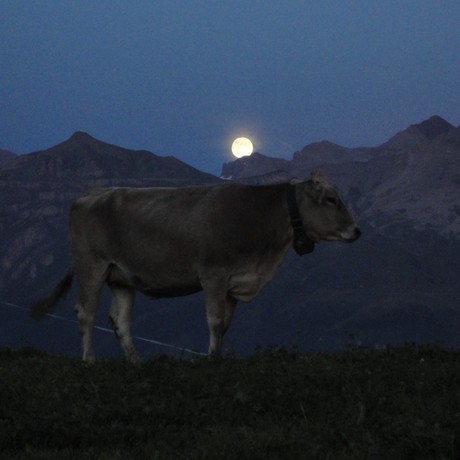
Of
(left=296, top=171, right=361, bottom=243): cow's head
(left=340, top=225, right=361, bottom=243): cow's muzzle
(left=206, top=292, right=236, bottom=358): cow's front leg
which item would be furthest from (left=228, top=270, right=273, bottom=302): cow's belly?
(left=340, top=225, right=361, bottom=243): cow's muzzle

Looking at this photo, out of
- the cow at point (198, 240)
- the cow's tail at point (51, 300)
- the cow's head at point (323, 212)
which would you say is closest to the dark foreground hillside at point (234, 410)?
the cow at point (198, 240)

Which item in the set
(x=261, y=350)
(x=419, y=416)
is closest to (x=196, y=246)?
(x=261, y=350)

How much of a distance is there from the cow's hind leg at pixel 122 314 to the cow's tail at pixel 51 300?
4.44 ft

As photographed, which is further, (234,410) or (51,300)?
(51,300)

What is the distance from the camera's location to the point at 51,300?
1606 centimetres

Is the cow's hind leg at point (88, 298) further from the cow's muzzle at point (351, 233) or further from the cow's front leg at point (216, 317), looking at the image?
the cow's muzzle at point (351, 233)

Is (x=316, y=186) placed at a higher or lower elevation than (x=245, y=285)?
higher

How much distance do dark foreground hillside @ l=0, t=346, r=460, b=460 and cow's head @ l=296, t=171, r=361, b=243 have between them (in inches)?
82.7

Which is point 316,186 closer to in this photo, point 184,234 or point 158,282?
point 184,234

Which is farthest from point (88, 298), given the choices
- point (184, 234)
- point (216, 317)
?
point (216, 317)

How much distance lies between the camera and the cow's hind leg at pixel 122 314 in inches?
574

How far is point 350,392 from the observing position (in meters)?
10.3

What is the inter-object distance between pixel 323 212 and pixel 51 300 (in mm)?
5028

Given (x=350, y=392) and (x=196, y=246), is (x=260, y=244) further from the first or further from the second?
(x=350, y=392)
